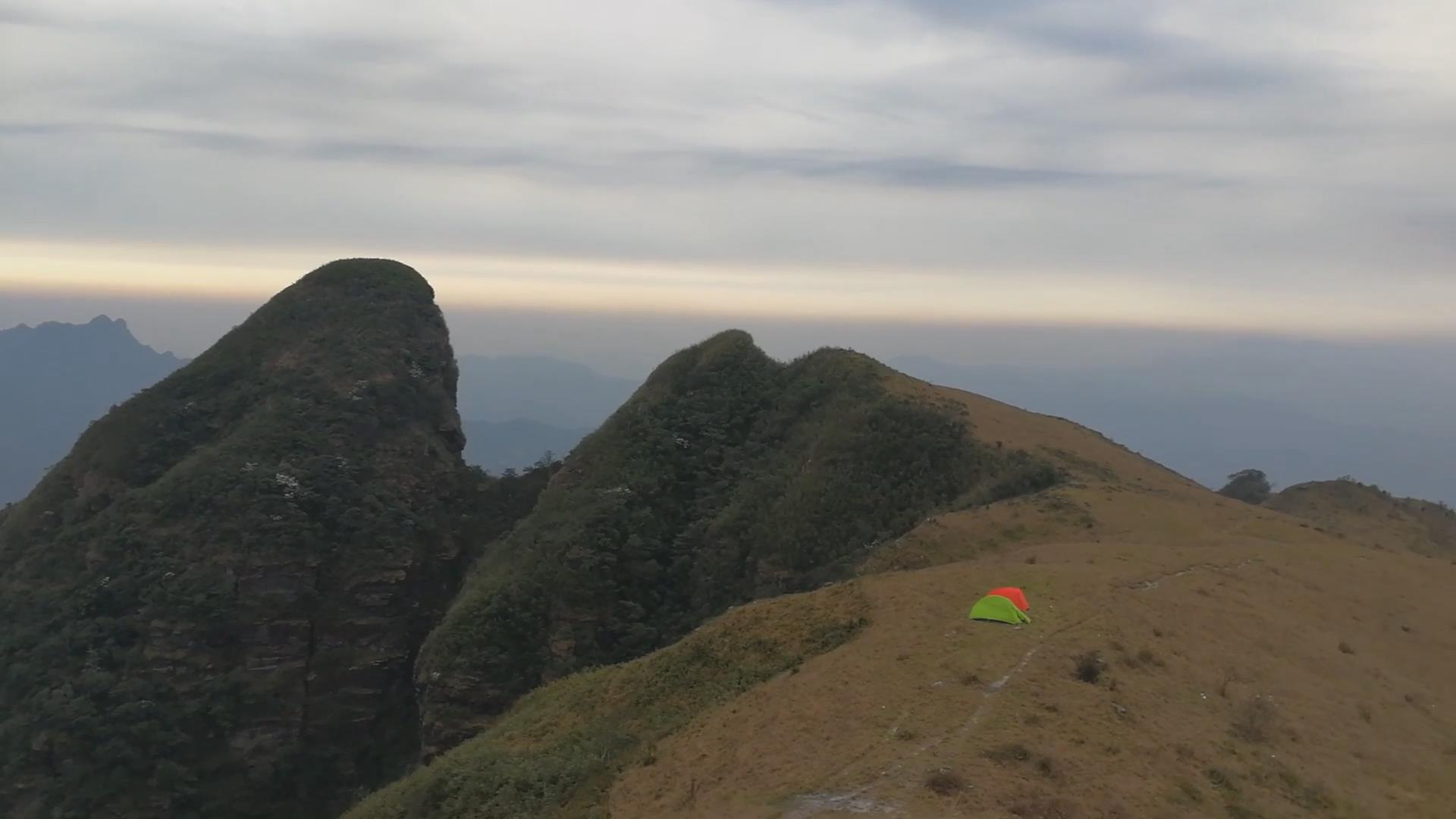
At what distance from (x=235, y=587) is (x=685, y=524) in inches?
905

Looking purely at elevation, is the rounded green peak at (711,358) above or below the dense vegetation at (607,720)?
above

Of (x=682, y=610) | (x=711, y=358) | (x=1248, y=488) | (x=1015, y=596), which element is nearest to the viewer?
(x=1015, y=596)

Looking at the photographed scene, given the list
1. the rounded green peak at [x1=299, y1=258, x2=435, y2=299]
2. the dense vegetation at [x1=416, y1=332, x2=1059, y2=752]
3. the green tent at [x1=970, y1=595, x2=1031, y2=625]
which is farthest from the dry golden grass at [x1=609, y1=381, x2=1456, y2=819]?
the rounded green peak at [x1=299, y1=258, x2=435, y2=299]

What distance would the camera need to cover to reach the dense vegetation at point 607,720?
17.3 meters

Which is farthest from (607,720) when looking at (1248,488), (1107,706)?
(1248,488)

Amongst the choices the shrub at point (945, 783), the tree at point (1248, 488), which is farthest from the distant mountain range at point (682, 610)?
the tree at point (1248, 488)

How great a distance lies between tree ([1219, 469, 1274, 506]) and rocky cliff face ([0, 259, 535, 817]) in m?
47.8

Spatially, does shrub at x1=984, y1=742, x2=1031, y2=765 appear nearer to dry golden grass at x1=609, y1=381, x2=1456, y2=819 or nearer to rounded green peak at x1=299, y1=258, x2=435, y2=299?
dry golden grass at x1=609, y1=381, x2=1456, y2=819

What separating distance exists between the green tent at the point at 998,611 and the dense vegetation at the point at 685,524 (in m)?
13.8

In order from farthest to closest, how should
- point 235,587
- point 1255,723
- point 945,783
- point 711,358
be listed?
1. point 711,358
2. point 235,587
3. point 1255,723
4. point 945,783

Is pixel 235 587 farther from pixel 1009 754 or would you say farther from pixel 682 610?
pixel 1009 754

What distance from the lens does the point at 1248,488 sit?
61156 millimetres

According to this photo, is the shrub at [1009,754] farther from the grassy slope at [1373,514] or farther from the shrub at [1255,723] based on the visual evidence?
the grassy slope at [1373,514]

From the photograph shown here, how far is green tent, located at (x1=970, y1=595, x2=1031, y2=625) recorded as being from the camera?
17.7m
